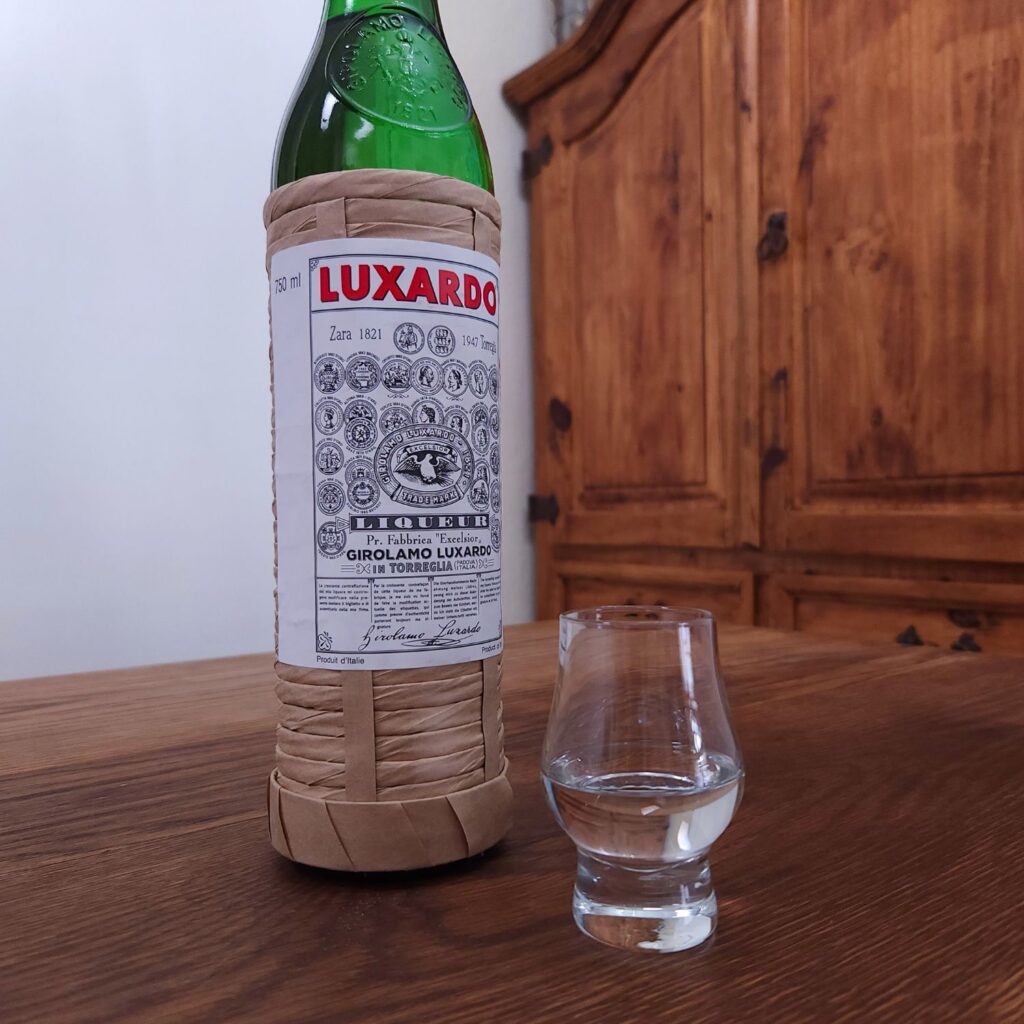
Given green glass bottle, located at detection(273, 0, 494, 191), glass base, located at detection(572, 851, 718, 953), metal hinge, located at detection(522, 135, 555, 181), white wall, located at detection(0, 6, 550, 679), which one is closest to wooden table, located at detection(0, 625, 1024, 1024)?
glass base, located at detection(572, 851, 718, 953)

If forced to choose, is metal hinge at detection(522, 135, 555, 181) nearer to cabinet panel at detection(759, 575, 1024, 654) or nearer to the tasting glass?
cabinet panel at detection(759, 575, 1024, 654)

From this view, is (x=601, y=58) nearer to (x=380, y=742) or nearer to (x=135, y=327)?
(x=135, y=327)

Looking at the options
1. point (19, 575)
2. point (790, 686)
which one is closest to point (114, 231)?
point (19, 575)

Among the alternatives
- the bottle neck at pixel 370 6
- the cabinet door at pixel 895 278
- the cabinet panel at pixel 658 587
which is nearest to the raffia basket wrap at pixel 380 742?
the bottle neck at pixel 370 6

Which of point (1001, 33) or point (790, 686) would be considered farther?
point (1001, 33)

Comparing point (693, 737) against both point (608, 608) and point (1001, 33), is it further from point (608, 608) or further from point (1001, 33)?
point (1001, 33)
